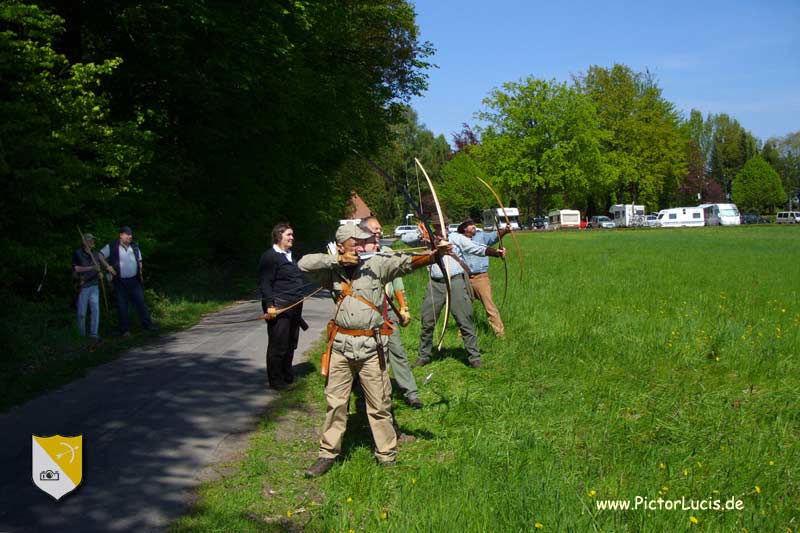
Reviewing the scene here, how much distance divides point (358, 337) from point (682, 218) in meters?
78.1

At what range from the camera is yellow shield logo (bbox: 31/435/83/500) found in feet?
16.5

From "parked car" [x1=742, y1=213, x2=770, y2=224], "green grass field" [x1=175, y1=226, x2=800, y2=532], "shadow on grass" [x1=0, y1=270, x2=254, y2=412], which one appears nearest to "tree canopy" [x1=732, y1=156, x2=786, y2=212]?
"parked car" [x1=742, y1=213, x2=770, y2=224]

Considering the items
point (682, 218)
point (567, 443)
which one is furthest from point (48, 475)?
point (682, 218)

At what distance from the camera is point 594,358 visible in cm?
842

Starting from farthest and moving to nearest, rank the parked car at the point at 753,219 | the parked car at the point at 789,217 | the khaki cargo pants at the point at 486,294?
the parked car at the point at 753,219, the parked car at the point at 789,217, the khaki cargo pants at the point at 486,294

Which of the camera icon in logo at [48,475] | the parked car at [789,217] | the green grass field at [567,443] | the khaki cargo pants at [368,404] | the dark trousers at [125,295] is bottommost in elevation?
the green grass field at [567,443]

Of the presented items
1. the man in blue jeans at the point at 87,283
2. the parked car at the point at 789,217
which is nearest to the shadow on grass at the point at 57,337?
the man in blue jeans at the point at 87,283

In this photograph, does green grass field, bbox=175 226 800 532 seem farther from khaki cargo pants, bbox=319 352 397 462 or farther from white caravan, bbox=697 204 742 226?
white caravan, bbox=697 204 742 226

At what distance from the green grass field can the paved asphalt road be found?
1.21ft

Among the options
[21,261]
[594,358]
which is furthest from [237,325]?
[594,358]

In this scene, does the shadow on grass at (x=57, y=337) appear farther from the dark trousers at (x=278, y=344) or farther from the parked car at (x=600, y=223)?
the parked car at (x=600, y=223)

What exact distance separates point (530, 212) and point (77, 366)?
3103 inches

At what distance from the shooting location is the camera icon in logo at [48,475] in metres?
5.18

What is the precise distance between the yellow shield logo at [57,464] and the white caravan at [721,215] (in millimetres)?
78859
